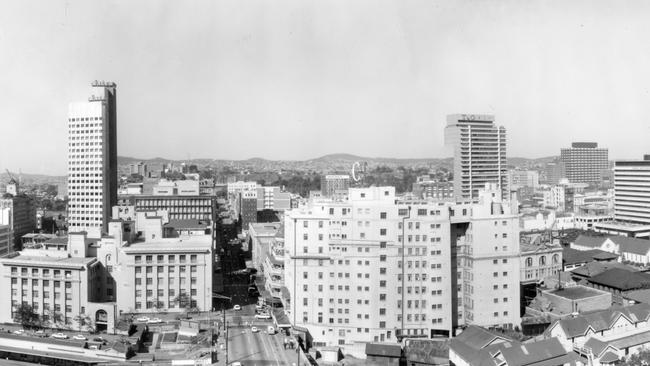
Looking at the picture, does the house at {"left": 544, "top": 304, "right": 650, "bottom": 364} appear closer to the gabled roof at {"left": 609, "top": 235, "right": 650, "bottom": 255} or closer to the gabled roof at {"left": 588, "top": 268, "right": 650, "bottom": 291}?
the gabled roof at {"left": 588, "top": 268, "right": 650, "bottom": 291}

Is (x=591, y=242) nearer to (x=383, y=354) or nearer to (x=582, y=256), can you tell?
(x=582, y=256)

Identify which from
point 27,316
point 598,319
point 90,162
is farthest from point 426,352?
point 90,162

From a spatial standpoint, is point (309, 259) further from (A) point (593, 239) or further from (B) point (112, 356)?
(A) point (593, 239)

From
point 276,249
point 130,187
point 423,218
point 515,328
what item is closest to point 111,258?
point 276,249

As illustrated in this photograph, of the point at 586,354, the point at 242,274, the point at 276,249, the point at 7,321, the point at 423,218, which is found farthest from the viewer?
the point at 242,274

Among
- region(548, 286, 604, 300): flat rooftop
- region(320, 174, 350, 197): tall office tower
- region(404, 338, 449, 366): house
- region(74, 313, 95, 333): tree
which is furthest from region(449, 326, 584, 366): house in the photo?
region(320, 174, 350, 197): tall office tower

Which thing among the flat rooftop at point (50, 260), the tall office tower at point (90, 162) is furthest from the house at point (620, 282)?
the tall office tower at point (90, 162)
